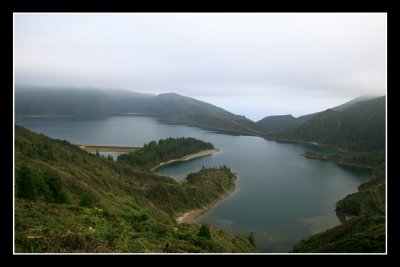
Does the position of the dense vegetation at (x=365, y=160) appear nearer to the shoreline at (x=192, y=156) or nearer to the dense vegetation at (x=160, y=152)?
the shoreline at (x=192, y=156)

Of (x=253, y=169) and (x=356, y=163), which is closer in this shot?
(x=253, y=169)

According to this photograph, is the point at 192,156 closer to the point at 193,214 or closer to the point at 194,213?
the point at 194,213

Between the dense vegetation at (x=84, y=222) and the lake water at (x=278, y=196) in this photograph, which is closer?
the dense vegetation at (x=84, y=222)

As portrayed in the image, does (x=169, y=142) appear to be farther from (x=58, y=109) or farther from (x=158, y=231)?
(x=58, y=109)

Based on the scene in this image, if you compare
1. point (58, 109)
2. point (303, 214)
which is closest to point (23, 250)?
point (303, 214)

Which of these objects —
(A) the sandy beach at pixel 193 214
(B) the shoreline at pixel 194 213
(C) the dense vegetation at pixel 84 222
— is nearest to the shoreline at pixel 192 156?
(B) the shoreline at pixel 194 213

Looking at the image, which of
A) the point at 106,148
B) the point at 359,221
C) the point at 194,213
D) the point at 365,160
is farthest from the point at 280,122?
the point at 359,221
